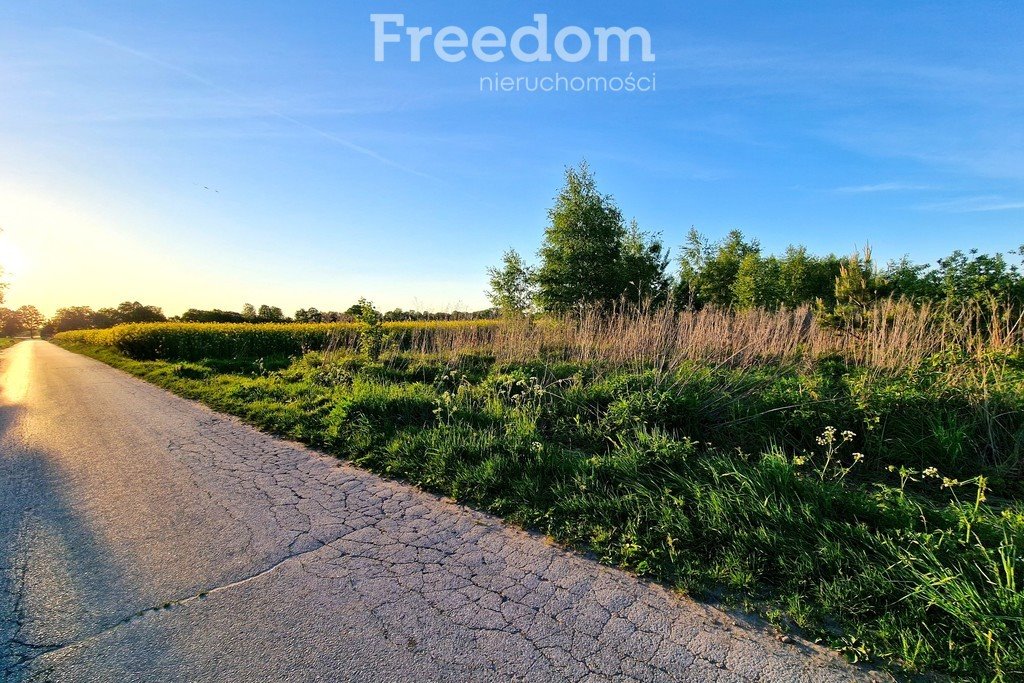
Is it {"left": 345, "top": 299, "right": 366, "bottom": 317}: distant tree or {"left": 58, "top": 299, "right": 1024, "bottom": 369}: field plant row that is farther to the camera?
{"left": 345, "top": 299, "right": 366, "bottom": 317}: distant tree

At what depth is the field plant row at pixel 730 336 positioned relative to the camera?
22.1 ft

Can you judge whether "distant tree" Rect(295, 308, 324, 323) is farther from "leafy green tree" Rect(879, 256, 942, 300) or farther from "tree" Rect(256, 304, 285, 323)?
"leafy green tree" Rect(879, 256, 942, 300)

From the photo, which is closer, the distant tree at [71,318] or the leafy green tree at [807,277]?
the leafy green tree at [807,277]

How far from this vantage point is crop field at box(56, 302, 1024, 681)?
250 centimetres

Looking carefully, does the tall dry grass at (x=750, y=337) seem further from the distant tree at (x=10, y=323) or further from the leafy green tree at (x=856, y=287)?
the distant tree at (x=10, y=323)

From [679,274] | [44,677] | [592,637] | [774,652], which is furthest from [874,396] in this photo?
[679,274]

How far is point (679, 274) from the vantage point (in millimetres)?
44688

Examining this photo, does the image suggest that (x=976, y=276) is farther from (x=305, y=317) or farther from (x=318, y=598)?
(x=305, y=317)

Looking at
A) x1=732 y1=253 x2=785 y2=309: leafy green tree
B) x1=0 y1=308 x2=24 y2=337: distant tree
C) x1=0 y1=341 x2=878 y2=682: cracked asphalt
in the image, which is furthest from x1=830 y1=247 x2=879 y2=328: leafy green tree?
x1=0 y1=308 x2=24 y2=337: distant tree

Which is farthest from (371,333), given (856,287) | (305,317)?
(305,317)

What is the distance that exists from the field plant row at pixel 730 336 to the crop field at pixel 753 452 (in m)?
0.05

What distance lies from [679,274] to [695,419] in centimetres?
4230

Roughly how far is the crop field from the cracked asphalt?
13.1 inches

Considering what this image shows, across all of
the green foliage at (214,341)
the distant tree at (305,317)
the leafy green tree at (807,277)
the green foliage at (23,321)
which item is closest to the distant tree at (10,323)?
the green foliage at (23,321)
